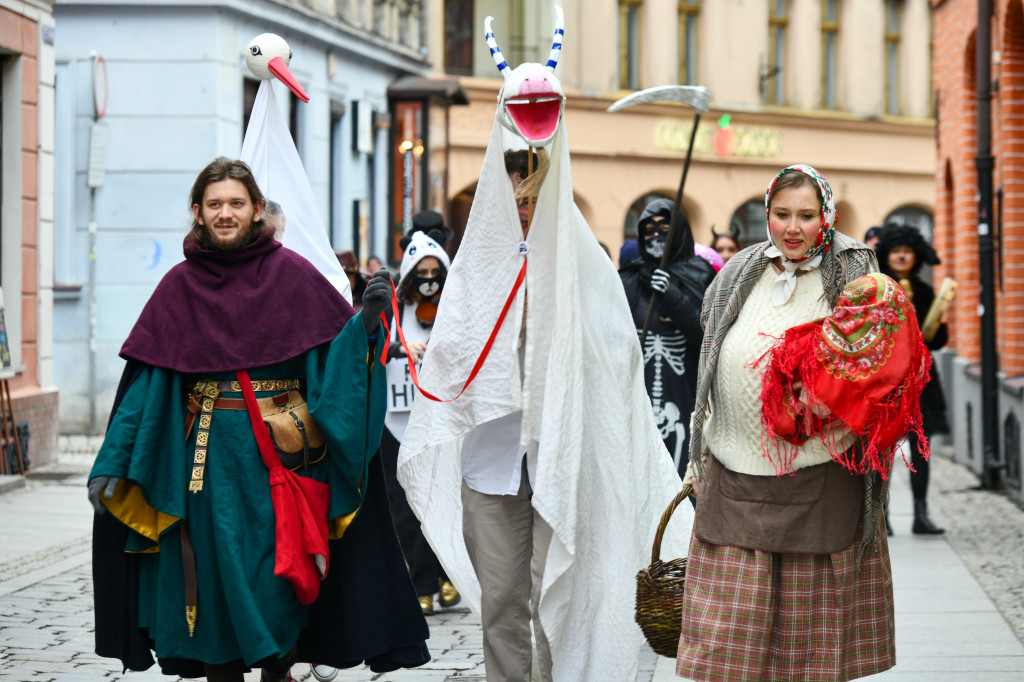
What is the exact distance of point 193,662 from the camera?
4.86 meters

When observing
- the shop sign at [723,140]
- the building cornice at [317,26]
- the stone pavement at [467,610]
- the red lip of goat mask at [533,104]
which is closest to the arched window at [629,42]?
the shop sign at [723,140]

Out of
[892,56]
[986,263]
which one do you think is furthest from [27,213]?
[892,56]

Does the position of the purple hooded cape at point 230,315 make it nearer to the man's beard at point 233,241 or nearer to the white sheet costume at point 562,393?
the man's beard at point 233,241

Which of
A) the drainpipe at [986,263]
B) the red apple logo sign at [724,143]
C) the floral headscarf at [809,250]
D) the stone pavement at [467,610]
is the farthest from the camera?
the red apple logo sign at [724,143]

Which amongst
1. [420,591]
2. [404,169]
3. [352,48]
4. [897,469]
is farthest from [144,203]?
[420,591]

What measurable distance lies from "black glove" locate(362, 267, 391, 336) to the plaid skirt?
4.24 feet

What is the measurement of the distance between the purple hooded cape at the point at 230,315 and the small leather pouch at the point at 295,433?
A: 164 mm

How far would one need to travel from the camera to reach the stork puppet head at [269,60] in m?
5.95

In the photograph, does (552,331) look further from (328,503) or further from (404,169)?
(404,169)

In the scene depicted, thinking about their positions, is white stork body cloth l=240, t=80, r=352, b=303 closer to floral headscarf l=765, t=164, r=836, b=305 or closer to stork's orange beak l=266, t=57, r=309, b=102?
stork's orange beak l=266, t=57, r=309, b=102

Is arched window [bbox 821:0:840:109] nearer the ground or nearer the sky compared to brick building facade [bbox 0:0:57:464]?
nearer the sky

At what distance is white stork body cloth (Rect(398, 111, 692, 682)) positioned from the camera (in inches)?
199

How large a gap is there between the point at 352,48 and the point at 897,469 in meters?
10.4

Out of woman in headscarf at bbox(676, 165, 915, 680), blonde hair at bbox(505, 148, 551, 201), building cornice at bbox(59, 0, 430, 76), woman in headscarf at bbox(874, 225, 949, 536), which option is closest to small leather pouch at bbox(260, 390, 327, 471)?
blonde hair at bbox(505, 148, 551, 201)
